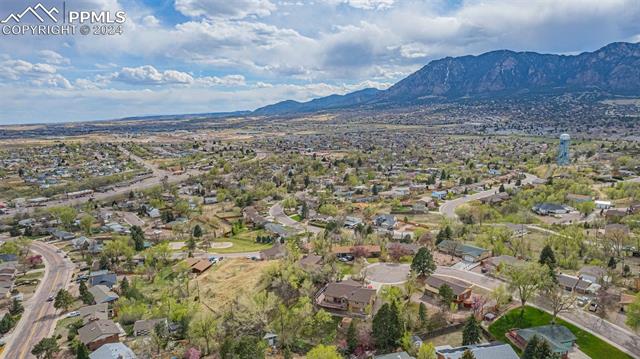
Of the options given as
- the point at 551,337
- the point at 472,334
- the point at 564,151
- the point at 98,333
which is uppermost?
the point at 564,151

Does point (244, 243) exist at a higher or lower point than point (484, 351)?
lower

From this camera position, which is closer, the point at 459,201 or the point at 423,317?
the point at 423,317

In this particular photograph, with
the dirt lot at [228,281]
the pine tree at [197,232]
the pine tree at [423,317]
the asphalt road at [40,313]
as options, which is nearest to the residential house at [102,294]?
the asphalt road at [40,313]

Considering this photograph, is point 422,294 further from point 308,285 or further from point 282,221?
point 282,221

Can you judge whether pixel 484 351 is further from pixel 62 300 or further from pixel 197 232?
pixel 197 232

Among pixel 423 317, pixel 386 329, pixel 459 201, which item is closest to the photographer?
pixel 386 329

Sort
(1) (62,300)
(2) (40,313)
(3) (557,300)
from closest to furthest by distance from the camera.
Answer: (3) (557,300) < (1) (62,300) < (2) (40,313)

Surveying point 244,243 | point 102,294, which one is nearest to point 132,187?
point 244,243

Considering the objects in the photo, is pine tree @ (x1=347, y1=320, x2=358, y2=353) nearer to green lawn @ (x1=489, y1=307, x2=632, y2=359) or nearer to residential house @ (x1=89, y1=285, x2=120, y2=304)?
green lawn @ (x1=489, y1=307, x2=632, y2=359)

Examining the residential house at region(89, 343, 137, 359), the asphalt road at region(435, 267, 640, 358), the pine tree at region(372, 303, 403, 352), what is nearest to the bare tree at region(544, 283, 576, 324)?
the asphalt road at region(435, 267, 640, 358)
